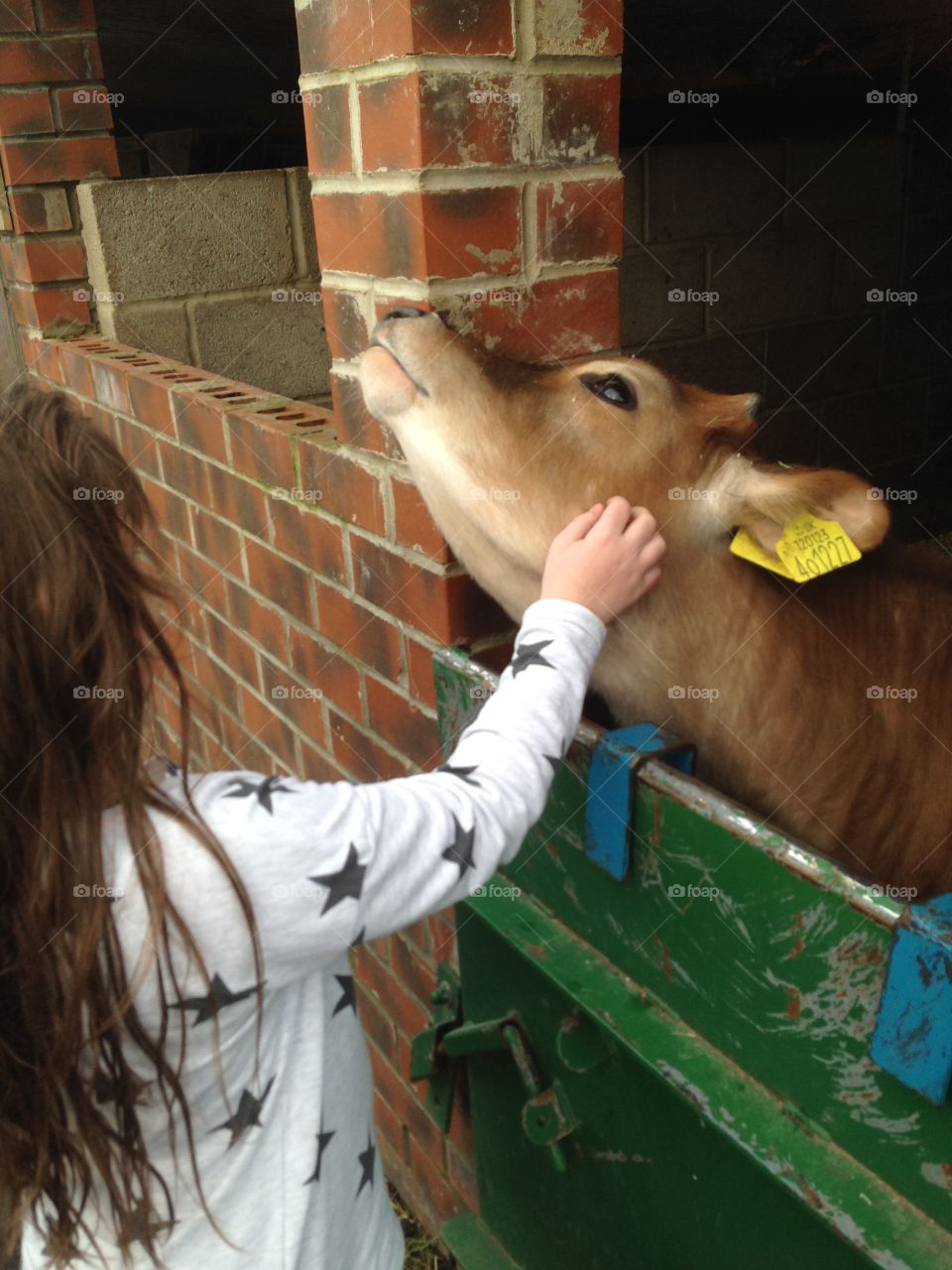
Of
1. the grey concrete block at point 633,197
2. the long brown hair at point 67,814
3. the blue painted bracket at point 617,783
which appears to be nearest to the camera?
the long brown hair at point 67,814

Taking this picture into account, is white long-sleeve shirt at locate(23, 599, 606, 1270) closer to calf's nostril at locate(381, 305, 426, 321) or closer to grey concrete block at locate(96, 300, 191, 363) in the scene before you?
calf's nostril at locate(381, 305, 426, 321)

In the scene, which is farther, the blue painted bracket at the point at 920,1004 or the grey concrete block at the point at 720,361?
the grey concrete block at the point at 720,361

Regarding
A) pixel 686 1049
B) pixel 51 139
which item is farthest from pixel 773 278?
pixel 686 1049

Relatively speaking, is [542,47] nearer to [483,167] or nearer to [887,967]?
[483,167]

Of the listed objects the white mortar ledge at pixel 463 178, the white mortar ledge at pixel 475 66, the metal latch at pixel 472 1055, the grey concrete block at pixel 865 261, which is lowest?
the metal latch at pixel 472 1055

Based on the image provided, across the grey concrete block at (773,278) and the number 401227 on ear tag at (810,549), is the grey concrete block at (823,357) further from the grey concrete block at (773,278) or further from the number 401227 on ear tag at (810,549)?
the number 401227 on ear tag at (810,549)

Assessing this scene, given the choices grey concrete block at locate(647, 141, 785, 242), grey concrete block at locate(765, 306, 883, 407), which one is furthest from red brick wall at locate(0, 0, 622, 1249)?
grey concrete block at locate(765, 306, 883, 407)

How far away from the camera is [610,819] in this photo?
A: 1.51 m

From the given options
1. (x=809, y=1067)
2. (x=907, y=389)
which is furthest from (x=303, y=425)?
(x=907, y=389)

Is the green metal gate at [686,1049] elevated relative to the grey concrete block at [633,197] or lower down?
lower down

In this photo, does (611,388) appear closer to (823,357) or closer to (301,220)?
(301,220)

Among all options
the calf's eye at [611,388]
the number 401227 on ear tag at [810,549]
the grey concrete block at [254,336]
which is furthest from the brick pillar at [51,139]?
the number 401227 on ear tag at [810,549]

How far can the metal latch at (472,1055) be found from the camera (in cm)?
175

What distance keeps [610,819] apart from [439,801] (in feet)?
1.04
